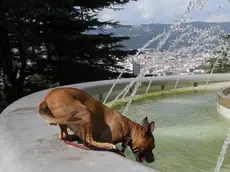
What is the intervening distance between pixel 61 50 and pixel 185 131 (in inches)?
318

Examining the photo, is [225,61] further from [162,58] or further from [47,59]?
[162,58]

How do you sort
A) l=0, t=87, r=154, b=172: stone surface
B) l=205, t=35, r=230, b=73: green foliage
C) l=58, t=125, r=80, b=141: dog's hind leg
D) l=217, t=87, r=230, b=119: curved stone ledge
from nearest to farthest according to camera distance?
1. l=0, t=87, r=154, b=172: stone surface
2. l=58, t=125, r=80, b=141: dog's hind leg
3. l=217, t=87, r=230, b=119: curved stone ledge
4. l=205, t=35, r=230, b=73: green foliage

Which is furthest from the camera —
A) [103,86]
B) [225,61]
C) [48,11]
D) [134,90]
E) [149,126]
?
[225,61]

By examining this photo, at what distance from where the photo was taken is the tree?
1153cm

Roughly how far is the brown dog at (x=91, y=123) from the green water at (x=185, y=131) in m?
0.87

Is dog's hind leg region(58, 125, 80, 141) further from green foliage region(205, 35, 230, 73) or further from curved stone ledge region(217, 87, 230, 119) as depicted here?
green foliage region(205, 35, 230, 73)

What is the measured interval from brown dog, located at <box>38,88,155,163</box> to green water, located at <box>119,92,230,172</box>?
2.87ft

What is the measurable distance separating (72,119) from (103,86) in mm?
4129

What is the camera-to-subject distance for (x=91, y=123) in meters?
2.52

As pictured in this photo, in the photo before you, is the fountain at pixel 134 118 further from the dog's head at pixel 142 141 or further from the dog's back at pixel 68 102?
the dog's head at pixel 142 141

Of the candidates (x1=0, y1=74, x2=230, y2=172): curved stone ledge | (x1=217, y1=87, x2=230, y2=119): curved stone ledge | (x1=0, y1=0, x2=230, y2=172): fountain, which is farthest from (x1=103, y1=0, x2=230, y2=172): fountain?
(x1=0, y1=74, x2=230, y2=172): curved stone ledge

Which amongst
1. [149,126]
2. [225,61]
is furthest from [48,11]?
[149,126]

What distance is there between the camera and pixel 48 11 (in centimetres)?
1066

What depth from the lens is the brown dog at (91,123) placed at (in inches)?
98.3
